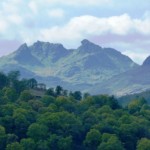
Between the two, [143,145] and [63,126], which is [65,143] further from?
[143,145]

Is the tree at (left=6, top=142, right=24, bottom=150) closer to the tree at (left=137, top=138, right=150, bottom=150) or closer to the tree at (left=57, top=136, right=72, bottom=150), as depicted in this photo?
the tree at (left=57, top=136, right=72, bottom=150)

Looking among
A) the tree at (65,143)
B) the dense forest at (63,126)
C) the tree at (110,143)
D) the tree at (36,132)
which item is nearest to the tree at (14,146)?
the dense forest at (63,126)

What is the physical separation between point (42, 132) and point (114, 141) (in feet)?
58.3

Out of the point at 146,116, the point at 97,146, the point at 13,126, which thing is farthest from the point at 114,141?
the point at 146,116

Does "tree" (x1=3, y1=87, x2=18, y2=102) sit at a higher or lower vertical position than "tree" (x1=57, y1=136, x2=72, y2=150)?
higher

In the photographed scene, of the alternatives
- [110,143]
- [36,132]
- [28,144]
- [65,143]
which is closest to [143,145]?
[110,143]

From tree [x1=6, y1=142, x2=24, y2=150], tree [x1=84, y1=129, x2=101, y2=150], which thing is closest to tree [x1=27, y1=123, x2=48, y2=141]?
tree [x1=6, y1=142, x2=24, y2=150]

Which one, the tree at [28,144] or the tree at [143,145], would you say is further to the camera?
the tree at [143,145]

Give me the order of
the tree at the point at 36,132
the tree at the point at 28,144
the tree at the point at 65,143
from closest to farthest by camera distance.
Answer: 1. the tree at the point at 28,144
2. the tree at the point at 65,143
3. the tree at the point at 36,132

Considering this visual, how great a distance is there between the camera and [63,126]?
5507 inches

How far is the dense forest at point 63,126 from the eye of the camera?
13038cm

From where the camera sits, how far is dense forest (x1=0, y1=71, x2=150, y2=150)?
130 meters

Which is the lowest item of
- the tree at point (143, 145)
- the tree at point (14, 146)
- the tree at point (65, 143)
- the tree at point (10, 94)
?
the tree at point (14, 146)

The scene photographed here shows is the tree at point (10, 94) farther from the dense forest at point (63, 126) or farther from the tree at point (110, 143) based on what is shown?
the tree at point (110, 143)
